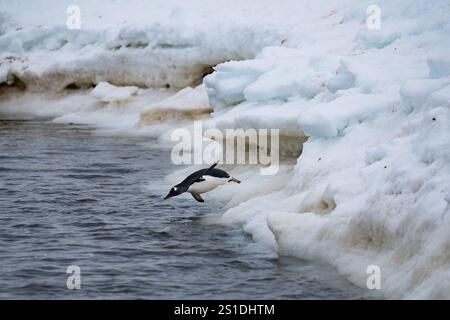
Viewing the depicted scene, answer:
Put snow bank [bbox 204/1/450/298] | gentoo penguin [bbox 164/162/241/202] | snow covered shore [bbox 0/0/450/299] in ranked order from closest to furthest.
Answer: snow bank [bbox 204/1/450/298]
snow covered shore [bbox 0/0/450/299]
gentoo penguin [bbox 164/162/241/202]

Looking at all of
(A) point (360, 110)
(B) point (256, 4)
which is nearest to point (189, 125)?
(B) point (256, 4)

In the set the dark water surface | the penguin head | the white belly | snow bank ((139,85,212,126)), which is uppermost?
snow bank ((139,85,212,126))

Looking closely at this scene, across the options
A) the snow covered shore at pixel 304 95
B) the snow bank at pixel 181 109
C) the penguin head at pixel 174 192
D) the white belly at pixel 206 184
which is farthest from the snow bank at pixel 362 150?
the snow bank at pixel 181 109

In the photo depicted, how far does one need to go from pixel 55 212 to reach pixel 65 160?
491 centimetres

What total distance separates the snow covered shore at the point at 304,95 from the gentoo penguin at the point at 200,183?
33cm

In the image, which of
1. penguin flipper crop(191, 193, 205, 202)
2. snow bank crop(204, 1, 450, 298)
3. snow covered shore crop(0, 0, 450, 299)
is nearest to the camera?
snow bank crop(204, 1, 450, 298)

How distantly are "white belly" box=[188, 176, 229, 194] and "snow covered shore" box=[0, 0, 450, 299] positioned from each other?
32 centimetres

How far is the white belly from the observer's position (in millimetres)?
11562

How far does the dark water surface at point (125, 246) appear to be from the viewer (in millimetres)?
7934

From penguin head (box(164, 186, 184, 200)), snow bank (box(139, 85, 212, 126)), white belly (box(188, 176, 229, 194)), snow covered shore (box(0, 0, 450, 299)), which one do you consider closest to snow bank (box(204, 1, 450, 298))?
snow covered shore (box(0, 0, 450, 299))

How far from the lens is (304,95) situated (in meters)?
12.9

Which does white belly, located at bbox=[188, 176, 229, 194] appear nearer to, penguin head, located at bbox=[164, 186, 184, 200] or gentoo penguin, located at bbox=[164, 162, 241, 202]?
gentoo penguin, located at bbox=[164, 162, 241, 202]

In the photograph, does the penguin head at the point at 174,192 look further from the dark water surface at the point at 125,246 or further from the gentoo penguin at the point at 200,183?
the dark water surface at the point at 125,246

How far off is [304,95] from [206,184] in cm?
225
